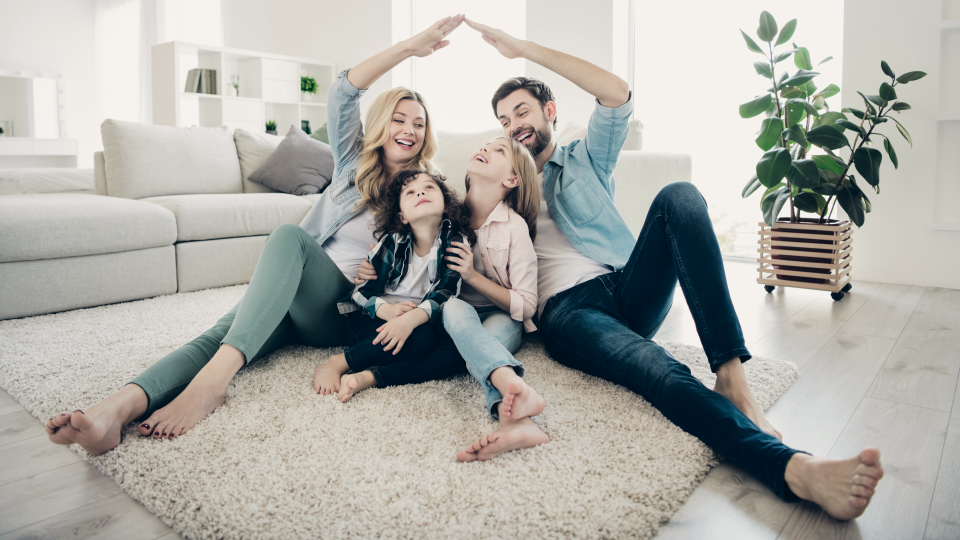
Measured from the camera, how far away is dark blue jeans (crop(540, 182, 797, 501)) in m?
1.10

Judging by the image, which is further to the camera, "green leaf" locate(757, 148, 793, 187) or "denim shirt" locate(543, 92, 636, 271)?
"green leaf" locate(757, 148, 793, 187)

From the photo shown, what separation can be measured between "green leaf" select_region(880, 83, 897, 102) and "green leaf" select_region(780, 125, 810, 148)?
0.40 meters

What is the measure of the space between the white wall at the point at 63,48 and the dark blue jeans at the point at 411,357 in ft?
25.3

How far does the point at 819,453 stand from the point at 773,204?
6.27 ft

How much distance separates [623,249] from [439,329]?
1.96 feet

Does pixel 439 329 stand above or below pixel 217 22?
below

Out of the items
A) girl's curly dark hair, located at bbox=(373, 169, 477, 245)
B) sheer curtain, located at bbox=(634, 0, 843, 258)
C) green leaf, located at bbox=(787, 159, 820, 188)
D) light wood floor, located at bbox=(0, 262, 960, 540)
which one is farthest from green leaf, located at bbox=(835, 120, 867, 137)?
girl's curly dark hair, located at bbox=(373, 169, 477, 245)

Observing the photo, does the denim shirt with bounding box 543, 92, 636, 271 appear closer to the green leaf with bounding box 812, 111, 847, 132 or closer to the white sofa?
the white sofa

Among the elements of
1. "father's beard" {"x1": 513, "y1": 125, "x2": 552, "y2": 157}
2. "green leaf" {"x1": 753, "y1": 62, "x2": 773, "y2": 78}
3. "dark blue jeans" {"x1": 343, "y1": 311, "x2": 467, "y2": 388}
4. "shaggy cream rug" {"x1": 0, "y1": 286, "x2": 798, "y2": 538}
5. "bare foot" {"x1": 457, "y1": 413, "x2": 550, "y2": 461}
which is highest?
"green leaf" {"x1": 753, "y1": 62, "x2": 773, "y2": 78}

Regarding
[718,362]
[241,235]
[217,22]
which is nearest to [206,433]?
[718,362]

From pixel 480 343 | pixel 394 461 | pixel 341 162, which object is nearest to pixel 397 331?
pixel 480 343

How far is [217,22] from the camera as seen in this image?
6.94 m

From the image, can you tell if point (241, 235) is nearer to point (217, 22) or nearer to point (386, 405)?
point (386, 405)

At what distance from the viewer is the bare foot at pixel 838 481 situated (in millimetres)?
895
